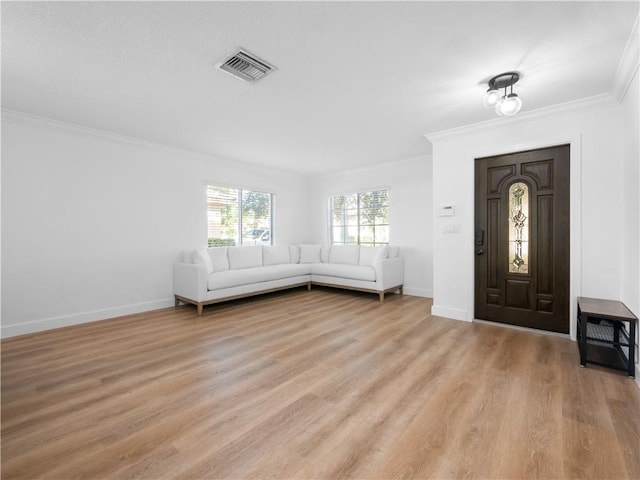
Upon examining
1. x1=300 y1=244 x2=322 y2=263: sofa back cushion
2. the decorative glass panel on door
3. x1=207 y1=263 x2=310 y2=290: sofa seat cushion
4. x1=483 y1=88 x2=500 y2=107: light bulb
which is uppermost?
x1=483 y1=88 x2=500 y2=107: light bulb

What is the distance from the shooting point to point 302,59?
233cm

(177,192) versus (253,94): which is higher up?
(253,94)

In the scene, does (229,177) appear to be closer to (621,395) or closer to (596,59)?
(596,59)

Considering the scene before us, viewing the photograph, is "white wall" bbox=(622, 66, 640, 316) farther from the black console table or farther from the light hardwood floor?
the light hardwood floor

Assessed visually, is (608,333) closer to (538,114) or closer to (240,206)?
(538,114)

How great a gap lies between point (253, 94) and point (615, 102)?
11.5ft

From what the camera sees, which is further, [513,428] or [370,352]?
[370,352]

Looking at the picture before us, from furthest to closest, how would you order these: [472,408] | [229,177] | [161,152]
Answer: [229,177] < [161,152] < [472,408]

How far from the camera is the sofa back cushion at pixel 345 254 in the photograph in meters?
6.01

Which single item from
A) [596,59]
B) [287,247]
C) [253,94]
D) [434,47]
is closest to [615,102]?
[596,59]

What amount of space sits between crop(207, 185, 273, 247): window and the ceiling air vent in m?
3.12

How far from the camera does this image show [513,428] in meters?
1.73

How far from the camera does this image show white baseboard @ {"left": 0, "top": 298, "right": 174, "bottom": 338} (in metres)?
3.39

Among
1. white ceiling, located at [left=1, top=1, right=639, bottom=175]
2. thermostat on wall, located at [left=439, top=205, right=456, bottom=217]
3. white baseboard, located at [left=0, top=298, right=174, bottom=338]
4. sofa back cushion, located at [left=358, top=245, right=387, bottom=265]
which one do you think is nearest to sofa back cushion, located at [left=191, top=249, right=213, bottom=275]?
white baseboard, located at [left=0, top=298, right=174, bottom=338]
